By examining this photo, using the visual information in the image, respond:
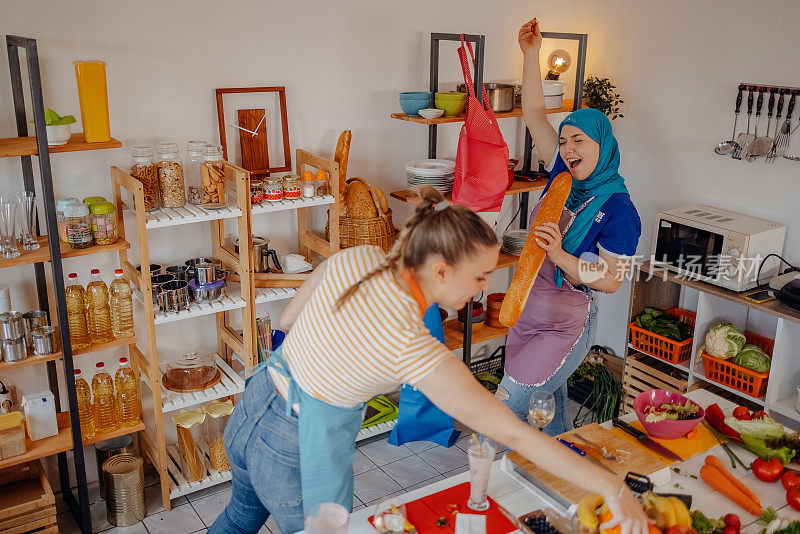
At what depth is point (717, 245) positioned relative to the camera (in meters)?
3.32

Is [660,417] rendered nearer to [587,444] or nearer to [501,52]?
[587,444]

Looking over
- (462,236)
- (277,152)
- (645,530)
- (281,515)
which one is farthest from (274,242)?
(645,530)

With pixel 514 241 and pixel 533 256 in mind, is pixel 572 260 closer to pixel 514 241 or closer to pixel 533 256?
pixel 533 256

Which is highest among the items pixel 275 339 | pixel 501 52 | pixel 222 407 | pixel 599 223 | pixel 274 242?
pixel 501 52

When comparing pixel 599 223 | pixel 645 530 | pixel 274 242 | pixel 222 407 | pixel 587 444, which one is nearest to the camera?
pixel 645 530

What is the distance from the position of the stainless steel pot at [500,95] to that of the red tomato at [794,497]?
2133mm

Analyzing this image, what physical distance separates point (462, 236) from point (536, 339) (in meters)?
1.32

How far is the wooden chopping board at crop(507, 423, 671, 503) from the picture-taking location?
1.93 metres

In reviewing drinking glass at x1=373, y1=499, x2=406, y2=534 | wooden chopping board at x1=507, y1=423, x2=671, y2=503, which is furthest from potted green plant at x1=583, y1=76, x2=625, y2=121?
drinking glass at x1=373, y1=499, x2=406, y2=534

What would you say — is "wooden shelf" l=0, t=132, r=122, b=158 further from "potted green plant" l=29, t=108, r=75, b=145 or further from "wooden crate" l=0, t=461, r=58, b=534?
"wooden crate" l=0, t=461, r=58, b=534

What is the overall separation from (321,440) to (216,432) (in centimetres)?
169

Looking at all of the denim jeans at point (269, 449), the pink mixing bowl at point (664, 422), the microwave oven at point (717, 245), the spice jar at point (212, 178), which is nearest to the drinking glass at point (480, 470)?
the denim jeans at point (269, 449)

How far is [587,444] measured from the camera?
2.15 metres

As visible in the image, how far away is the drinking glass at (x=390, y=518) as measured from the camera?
1757 mm
